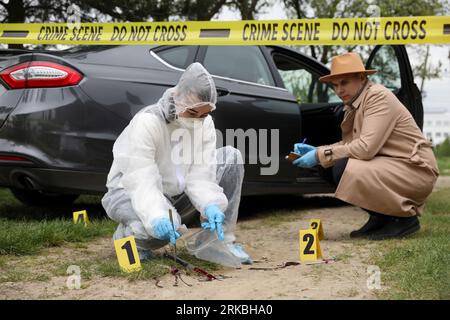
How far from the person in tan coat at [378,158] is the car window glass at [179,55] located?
1050 millimetres

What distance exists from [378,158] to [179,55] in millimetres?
1588

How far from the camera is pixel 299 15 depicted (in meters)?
12.5

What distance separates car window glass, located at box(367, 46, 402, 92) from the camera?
557 centimetres

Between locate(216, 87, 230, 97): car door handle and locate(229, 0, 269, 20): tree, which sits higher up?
locate(229, 0, 269, 20): tree

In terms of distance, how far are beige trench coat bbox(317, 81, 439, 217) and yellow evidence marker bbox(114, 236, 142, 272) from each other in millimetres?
1552

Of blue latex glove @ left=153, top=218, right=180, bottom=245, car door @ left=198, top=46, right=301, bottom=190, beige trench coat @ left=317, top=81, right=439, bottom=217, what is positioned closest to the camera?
blue latex glove @ left=153, top=218, right=180, bottom=245

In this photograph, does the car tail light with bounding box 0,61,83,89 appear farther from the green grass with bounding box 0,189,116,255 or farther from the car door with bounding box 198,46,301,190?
the car door with bounding box 198,46,301,190

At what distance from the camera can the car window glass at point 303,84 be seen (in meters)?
5.77

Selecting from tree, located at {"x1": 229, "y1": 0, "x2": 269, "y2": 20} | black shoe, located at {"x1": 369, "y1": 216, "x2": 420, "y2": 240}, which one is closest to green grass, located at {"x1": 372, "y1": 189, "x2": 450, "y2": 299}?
black shoe, located at {"x1": 369, "y1": 216, "x2": 420, "y2": 240}

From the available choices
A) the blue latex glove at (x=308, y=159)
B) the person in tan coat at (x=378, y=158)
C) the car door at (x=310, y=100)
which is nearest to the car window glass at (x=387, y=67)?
the car door at (x=310, y=100)

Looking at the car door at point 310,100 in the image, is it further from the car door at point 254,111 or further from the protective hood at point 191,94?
the protective hood at point 191,94

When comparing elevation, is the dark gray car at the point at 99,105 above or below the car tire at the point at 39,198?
above

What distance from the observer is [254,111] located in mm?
4848

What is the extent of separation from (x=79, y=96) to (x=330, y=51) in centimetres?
1145
